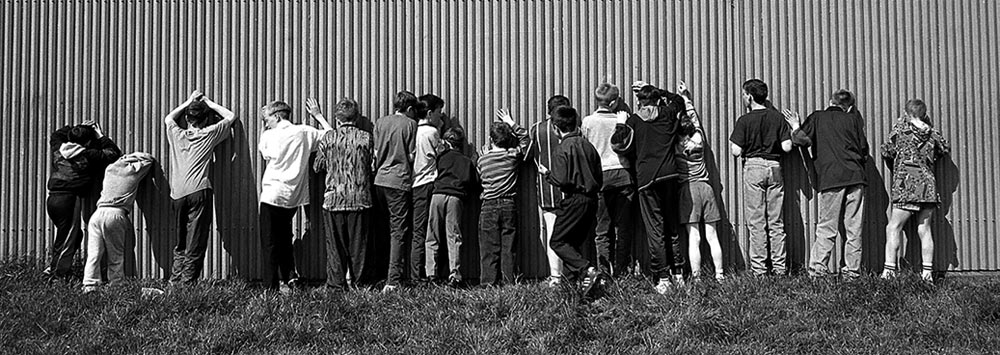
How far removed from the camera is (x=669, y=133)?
11227 mm

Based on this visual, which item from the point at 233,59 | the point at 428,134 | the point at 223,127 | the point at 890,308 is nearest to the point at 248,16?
the point at 233,59

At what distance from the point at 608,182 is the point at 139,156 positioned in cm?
560

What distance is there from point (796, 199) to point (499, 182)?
3690mm

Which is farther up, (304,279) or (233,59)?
(233,59)

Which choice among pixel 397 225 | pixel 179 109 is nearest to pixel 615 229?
pixel 397 225

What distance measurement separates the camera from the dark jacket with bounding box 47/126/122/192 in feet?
38.6

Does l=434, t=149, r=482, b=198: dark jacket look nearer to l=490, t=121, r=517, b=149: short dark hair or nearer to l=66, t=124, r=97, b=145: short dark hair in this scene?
l=490, t=121, r=517, b=149: short dark hair

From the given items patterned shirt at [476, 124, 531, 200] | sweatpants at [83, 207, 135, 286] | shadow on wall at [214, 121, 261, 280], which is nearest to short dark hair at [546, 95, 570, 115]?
patterned shirt at [476, 124, 531, 200]

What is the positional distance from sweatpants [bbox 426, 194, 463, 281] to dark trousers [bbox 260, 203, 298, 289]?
162 cm

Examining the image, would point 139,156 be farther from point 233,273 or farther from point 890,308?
point 890,308

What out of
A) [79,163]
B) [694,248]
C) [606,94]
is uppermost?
[606,94]

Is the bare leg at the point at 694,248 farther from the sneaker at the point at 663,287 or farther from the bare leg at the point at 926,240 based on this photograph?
the bare leg at the point at 926,240

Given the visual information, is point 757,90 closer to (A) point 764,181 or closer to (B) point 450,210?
(A) point 764,181

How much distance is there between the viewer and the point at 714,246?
1130 centimetres
